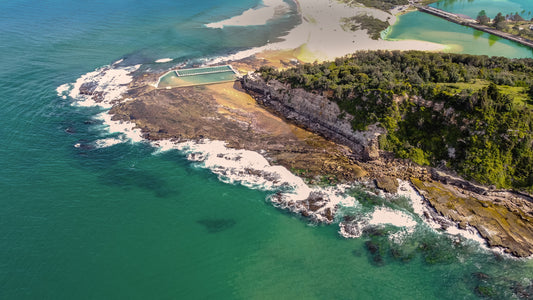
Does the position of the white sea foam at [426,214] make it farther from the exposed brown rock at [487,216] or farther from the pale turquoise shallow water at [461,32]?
the pale turquoise shallow water at [461,32]

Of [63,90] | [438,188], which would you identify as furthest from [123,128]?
[438,188]

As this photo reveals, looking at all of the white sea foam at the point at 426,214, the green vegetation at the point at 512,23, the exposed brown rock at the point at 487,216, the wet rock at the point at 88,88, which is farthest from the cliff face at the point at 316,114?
the green vegetation at the point at 512,23

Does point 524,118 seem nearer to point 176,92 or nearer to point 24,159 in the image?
point 176,92

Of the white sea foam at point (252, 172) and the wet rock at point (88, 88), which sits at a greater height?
the wet rock at point (88, 88)

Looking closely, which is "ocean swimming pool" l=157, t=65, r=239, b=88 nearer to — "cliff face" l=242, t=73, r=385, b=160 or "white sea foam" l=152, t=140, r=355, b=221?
"cliff face" l=242, t=73, r=385, b=160

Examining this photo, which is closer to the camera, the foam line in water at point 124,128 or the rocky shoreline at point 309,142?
the rocky shoreline at point 309,142

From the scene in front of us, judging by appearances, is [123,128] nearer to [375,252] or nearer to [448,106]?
[375,252]
